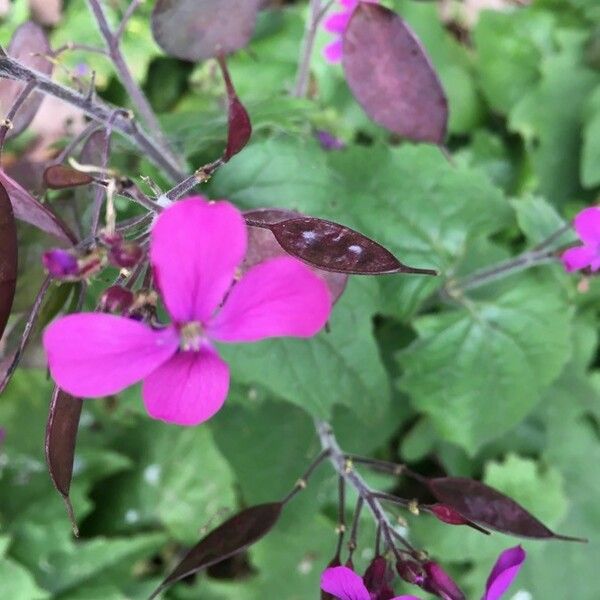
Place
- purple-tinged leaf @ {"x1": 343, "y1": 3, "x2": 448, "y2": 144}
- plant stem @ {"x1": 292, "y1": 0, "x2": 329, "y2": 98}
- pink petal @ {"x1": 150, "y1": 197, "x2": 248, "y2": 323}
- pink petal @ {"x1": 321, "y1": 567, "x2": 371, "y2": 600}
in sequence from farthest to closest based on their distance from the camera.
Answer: plant stem @ {"x1": 292, "y1": 0, "x2": 329, "y2": 98}, purple-tinged leaf @ {"x1": 343, "y1": 3, "x2": 448, "y2": 144}, pink petal @ {"x1": 321, "y1": 567, "x2": 371, "y2": 600}, pink petal @ {"x1": 150, "y1": 197, "x2": 248, "y2": 323}

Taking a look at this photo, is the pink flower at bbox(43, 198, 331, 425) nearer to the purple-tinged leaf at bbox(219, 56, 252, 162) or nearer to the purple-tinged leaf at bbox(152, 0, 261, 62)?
the purple-tinged leaf at bbox(219, 56, 252, 162)

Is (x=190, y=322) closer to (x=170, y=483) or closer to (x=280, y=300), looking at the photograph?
(x=280, y=300)

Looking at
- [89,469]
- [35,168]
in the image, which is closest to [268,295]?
[35,168]

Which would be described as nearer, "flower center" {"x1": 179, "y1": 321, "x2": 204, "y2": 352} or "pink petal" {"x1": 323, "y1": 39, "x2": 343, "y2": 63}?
"flower center" {"x1": 179, "y1": 321, "x2": 204, "y2": 352}

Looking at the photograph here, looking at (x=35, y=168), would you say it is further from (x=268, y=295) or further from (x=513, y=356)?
(x=513, y=356)

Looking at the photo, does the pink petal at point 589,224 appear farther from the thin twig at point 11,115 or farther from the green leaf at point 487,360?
the thin twig at point 11,115

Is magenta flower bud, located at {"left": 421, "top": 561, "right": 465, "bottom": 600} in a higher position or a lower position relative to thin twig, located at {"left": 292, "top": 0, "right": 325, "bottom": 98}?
lower

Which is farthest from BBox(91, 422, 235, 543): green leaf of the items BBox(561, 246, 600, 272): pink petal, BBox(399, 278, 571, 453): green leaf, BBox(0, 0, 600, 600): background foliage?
BBox(561, 246, 600, 272): pink petal

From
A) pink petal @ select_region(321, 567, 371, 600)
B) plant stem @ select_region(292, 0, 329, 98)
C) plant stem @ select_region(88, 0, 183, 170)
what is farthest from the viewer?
plant stem @ select_region(292, 0, 329, 98)
